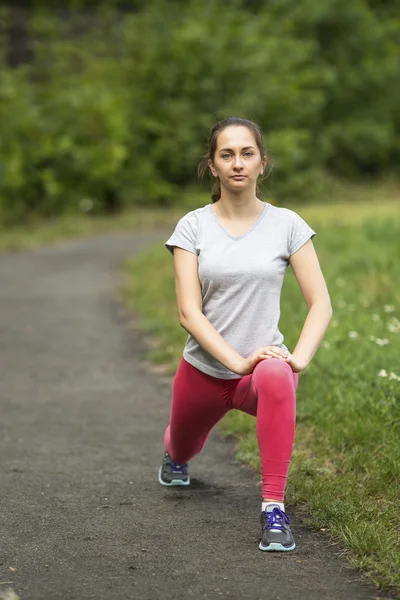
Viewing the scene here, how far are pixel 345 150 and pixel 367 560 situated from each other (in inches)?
1001

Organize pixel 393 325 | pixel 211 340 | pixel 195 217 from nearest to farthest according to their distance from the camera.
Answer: pixel 211 340
pixel 195 217
pixel 393 325

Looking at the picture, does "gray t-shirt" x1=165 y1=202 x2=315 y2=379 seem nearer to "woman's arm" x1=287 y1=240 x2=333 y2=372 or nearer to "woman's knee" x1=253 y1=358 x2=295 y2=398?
"woman's arm" x1=287 y1=240 x2=333 y2=372

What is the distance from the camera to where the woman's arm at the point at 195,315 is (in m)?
4.35

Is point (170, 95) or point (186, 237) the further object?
point (170, 95)

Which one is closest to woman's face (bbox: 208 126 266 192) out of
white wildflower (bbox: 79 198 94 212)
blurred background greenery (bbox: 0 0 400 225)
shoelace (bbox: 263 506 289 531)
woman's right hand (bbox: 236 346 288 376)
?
woman's right hand (bbox: 236 346 288 376)

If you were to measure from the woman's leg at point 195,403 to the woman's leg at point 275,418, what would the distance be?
1.15 feet

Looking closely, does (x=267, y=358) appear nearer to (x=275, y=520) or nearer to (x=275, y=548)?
(x=275, y=520)

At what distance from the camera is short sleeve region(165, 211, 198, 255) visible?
4.52m

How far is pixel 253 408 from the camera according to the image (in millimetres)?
4523

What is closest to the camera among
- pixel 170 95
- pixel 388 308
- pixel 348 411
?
pixel 348 411

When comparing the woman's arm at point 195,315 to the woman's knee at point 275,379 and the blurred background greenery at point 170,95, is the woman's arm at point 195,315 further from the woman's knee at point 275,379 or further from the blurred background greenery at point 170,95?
the blurred background greenery at point 170,95

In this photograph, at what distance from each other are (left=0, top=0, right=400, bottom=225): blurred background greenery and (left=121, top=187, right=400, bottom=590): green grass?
803 centimetres

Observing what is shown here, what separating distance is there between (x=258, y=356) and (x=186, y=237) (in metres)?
0.61

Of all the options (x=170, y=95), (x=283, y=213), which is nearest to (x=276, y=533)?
(x=283, y=213)
